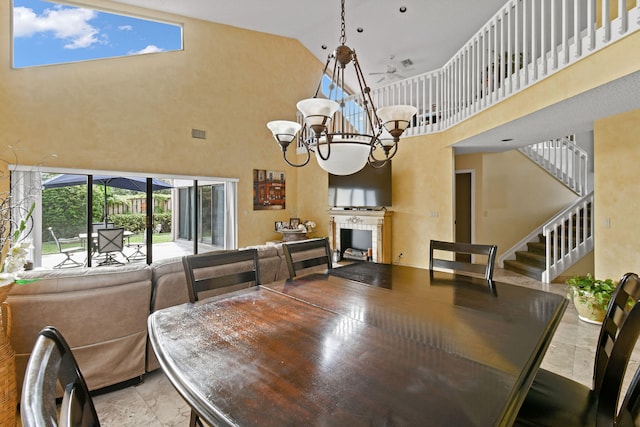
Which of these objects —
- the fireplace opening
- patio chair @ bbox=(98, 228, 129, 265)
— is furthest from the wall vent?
the fireplace opening

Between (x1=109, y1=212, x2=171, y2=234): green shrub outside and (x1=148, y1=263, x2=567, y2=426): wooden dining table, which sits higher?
(x1=109, y1=212, x2=171, y2=234): green shrub outside

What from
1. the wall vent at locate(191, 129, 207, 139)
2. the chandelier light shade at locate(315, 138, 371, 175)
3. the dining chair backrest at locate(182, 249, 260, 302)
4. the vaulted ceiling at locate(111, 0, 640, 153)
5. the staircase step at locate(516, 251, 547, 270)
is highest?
the vaulted ceiling at locate(111, 0, 640, 153)

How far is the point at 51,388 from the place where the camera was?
0.67 metres

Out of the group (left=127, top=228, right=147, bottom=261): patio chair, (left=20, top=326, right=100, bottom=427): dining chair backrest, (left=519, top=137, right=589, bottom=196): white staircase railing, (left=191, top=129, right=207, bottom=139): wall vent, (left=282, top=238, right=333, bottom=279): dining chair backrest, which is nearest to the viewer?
(left=20, top=326, right=100, bottom=427): dining chair backrest

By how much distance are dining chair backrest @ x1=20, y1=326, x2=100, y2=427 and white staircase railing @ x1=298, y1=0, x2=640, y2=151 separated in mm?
3559

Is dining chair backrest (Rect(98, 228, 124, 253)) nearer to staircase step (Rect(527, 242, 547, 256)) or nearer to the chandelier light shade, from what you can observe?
the chandelier light shade

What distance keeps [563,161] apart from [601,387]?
662 cm

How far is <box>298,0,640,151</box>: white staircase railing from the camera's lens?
8.13 feet

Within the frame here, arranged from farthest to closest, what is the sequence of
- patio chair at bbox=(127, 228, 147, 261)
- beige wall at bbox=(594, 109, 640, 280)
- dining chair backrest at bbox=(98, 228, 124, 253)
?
patio chair at bbox=(127, 228, 147, 261)
dining chair backrest at bbox=(98, 228, 124, 253)
beige wall at bbox=(594, 109, 640, 280)

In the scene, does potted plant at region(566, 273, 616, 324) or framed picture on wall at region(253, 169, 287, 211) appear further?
framed picture on wall at region(253, 169, 287, 211)

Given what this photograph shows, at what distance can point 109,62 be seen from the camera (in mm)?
5117

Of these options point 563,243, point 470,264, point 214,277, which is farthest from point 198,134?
point 563,243

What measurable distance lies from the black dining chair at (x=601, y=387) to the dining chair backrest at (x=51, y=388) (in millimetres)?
1477

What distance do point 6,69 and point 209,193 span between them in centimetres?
345
